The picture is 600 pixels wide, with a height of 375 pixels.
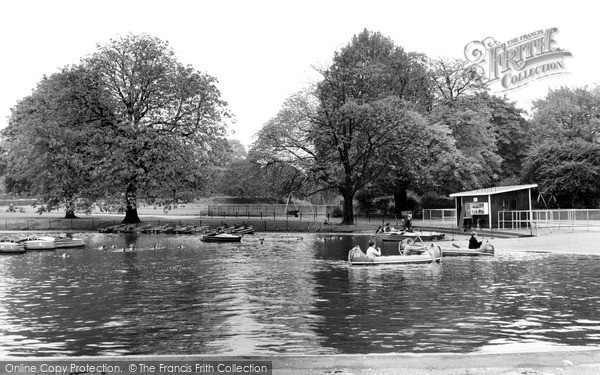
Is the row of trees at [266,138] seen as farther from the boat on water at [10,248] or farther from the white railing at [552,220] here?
the boat on water at [10,248]

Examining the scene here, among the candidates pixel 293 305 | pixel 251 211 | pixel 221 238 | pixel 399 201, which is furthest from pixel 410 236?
pixel 251 211

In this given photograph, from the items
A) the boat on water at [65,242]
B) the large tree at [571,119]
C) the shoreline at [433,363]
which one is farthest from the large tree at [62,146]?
the large tree at [571,119]

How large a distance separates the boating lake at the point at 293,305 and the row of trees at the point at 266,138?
2799 centimetres

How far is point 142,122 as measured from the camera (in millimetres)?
65312

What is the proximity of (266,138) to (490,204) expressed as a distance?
25.1m

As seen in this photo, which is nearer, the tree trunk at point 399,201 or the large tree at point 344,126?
the large tree at point 344,126

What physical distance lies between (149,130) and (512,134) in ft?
176

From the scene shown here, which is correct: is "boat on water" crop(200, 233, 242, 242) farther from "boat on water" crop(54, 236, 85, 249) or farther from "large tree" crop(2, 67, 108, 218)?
"large tree" crop(2, 67, 108, 218)

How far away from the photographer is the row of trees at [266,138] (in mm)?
61875

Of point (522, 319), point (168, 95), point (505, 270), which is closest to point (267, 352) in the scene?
point (522, 319)

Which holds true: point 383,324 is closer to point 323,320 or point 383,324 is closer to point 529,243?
point 323,320

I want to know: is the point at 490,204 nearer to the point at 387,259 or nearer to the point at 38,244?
the point at 387,259

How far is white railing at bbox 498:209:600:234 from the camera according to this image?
5166 cm

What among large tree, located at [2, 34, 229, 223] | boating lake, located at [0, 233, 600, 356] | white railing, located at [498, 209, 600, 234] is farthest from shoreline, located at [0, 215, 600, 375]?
large tree, located at [2, 34, 229, 223]
